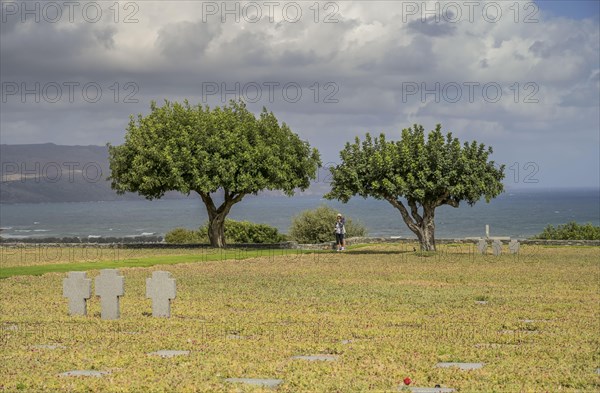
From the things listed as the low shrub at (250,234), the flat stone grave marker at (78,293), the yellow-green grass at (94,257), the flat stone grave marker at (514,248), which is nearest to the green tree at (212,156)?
the yellow-green grass at (94,257)

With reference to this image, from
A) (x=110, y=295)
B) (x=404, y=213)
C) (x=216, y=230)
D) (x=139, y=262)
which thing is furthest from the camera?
(x=216, y=230)

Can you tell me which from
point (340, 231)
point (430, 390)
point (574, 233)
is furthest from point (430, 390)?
point (574, 233)

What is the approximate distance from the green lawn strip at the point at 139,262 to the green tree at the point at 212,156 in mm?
4497

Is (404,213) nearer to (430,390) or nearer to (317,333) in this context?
(317,333)

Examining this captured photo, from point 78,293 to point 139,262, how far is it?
21.0m

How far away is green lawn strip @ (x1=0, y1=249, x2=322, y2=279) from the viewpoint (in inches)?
1395

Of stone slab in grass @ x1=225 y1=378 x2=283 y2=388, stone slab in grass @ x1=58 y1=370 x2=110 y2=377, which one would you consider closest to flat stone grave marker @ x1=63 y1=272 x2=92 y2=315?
stone slab in grass @ x1=58 y1=370 x2=110 y2=377

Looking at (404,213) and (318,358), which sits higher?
(404,213)

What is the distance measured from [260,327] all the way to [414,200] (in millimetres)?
32030

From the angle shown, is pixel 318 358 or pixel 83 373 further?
pixel 318 358

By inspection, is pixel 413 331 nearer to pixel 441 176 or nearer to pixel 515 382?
pixel 515 382

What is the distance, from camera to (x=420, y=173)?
48.1 meters

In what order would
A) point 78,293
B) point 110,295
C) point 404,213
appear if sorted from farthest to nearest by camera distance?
point 404,213, point 78,293, point 110,295

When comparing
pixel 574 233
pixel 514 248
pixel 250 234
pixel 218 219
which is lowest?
pixel 514 248
